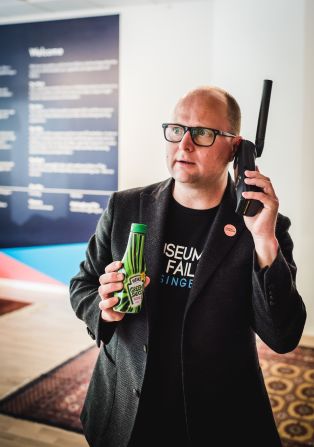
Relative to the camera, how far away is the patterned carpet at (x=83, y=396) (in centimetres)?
249

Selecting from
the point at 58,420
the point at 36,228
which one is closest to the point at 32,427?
the point at 58,420

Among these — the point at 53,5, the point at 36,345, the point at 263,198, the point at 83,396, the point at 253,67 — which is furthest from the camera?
the point at 53,5

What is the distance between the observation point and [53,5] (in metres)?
4.43

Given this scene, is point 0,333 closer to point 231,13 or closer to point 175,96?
point 175,96

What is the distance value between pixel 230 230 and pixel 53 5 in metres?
4.12

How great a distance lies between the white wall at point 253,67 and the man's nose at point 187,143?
280cm

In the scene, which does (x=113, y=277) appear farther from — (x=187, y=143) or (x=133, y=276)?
(x=187, y=143)

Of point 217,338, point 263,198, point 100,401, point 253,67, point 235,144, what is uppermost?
point 253,67

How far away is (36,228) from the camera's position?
4973 millimetres

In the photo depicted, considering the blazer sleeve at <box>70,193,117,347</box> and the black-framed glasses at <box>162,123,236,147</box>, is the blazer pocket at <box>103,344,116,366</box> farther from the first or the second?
the black-framed glasses at <box>162,123,236,147</box>

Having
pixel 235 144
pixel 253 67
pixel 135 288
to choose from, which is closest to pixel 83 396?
pixel 135 288

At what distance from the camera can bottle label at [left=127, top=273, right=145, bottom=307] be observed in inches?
41.2

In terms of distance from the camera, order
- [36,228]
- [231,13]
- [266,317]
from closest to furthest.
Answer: [266,317]
[231,13]
[36,228]

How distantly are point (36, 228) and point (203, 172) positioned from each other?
4076 millimetres
